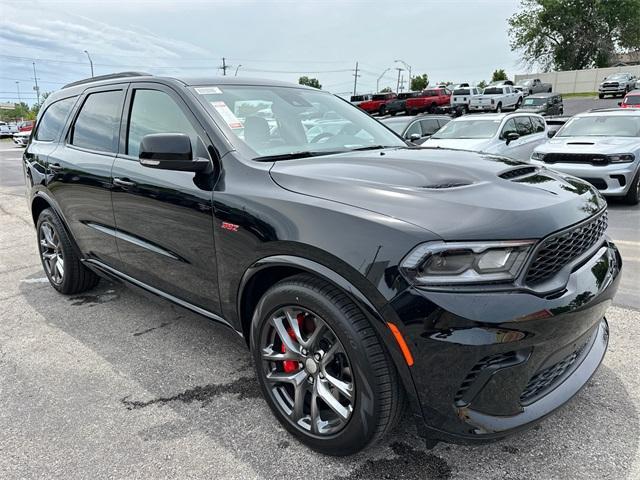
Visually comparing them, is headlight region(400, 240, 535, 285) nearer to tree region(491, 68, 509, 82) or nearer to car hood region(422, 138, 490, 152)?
car hood region(422, 138, 490, 152)

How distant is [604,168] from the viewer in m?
7.83

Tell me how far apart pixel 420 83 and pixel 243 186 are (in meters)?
88.3

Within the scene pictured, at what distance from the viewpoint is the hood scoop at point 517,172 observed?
2.44 m

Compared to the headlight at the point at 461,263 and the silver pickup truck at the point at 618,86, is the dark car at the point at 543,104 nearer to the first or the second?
the silver pickup truck at the point at 618,86

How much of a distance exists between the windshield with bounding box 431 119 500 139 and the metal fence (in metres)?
50.7

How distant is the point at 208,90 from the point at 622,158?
7307mm

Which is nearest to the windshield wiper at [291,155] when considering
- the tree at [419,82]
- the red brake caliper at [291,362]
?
the red brake caliper at [291,362]

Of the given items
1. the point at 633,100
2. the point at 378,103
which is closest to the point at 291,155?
the point at 633,100

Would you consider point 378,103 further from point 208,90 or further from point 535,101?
point 208,90

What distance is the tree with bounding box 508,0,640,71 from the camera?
182 ft

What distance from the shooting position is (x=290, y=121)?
3.11 metres

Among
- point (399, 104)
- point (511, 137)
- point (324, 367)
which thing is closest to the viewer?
point (324, 367)

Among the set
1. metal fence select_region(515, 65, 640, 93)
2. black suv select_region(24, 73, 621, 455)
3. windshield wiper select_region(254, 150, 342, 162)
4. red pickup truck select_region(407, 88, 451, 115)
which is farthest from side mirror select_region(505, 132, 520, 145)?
metal fence select_region(515, 65, 640, 93)

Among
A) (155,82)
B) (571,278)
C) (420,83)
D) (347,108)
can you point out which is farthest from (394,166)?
(420,83)
